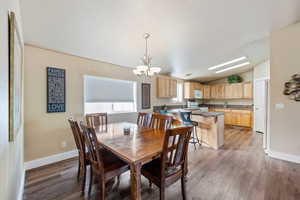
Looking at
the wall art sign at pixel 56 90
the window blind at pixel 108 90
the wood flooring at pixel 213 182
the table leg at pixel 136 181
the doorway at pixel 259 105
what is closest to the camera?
the table leg at pixel 136 181

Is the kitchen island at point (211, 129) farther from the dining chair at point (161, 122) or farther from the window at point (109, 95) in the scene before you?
the window at point (109, 95)

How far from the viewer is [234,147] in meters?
3.57

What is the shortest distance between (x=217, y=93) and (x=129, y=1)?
20.4 feet

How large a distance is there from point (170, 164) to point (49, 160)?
102 inches

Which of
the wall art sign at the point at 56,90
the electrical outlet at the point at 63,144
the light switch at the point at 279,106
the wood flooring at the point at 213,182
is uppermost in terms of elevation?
the wall art sign at the point at 56,90

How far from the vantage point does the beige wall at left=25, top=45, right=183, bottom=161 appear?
246cm

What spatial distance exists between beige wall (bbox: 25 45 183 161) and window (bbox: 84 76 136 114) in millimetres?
205

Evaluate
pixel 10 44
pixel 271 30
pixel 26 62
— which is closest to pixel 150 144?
pixel 10 44

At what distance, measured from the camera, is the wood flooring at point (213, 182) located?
180cm

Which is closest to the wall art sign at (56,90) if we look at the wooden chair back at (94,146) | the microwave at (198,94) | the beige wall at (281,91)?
the wooden chair back at (94,146)

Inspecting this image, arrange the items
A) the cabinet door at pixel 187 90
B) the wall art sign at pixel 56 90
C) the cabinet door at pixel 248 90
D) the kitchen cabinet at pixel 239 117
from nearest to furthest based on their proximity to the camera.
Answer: the wall art sign at pixel 56 90, the kitchen cabinet at pixel 239 117, the cabinet door at pixel 248 90, the cabinet door at pixel 187 90

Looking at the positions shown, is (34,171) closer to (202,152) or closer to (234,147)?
(202,152)

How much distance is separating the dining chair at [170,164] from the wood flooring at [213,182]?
18.6 inches

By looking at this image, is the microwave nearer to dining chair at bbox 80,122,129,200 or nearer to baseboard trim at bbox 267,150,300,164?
baseboard trim at bbox 267,150,300,164
